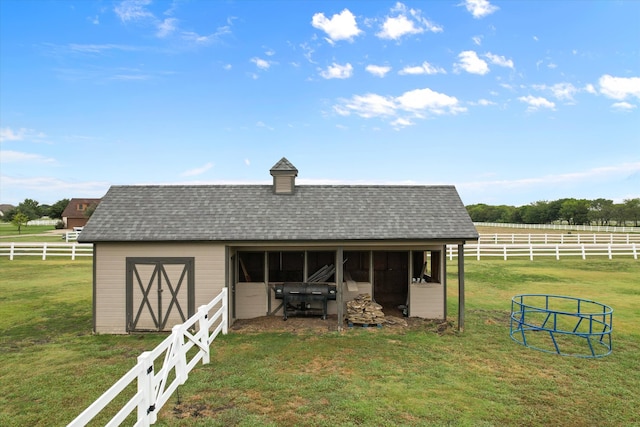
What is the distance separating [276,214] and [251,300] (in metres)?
2.98

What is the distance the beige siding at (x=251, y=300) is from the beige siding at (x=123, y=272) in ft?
4.70

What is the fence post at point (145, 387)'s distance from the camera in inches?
193

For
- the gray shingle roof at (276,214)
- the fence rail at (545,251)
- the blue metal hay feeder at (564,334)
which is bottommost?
the blue metal hay feeder at (564,334)

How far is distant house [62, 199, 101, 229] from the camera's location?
58.0m

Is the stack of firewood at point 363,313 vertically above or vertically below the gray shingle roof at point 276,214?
below

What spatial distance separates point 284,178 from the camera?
12352 millimetres

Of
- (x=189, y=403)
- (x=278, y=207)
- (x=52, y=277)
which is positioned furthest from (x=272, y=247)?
(x=52, y=277)

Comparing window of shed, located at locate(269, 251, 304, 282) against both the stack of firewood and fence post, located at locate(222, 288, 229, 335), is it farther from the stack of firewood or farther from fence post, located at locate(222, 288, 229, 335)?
fence post, located at locate(222, 288, 229, 335)

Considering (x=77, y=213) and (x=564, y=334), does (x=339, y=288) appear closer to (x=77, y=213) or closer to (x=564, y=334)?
(x=564, y=334)

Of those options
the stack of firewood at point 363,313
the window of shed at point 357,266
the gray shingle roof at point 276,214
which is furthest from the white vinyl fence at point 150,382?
the window of shed at point 357,266

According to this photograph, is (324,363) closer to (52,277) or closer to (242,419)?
(242,419)

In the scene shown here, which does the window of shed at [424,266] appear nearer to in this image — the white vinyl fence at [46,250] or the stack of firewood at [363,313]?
the stack of firewood at [363,313]

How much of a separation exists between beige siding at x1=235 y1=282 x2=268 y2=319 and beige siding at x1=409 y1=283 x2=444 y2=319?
4.84 meters

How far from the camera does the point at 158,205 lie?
37.7 ft
